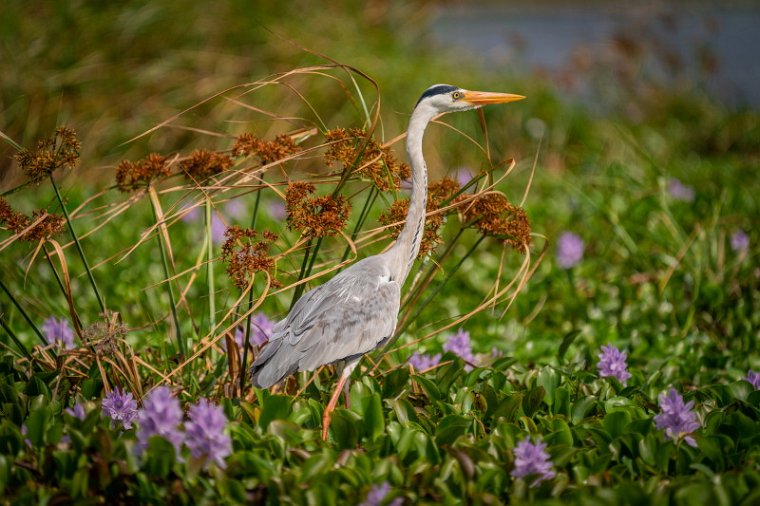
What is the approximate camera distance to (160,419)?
7.27ft

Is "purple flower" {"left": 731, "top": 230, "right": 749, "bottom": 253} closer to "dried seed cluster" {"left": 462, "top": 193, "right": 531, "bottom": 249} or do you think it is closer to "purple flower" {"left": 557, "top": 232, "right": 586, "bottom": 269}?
"purple flower" {"left": 557, "top": 232, "right": 586, "bottom": 269}

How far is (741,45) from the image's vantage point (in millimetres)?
12352

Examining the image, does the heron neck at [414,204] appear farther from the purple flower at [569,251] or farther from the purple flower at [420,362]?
the purple flower at [569,251]

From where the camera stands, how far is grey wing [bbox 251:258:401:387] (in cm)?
262

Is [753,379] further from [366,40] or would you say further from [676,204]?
[366,40]

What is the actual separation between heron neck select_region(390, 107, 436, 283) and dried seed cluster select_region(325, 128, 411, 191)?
8cm

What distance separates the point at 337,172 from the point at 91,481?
47.3 inches

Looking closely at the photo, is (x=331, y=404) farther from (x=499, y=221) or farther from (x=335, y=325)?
(x=499, y=221)

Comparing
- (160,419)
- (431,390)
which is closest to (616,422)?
(431,390)

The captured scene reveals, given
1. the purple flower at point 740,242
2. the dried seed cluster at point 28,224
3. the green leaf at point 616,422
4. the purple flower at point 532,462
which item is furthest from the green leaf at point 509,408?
the purple flower at point 740,242

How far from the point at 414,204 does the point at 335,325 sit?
0.47 m

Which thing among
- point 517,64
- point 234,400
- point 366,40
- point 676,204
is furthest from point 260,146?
point 517,64

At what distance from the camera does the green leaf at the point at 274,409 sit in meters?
2.48

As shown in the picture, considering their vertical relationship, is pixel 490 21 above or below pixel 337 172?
below
